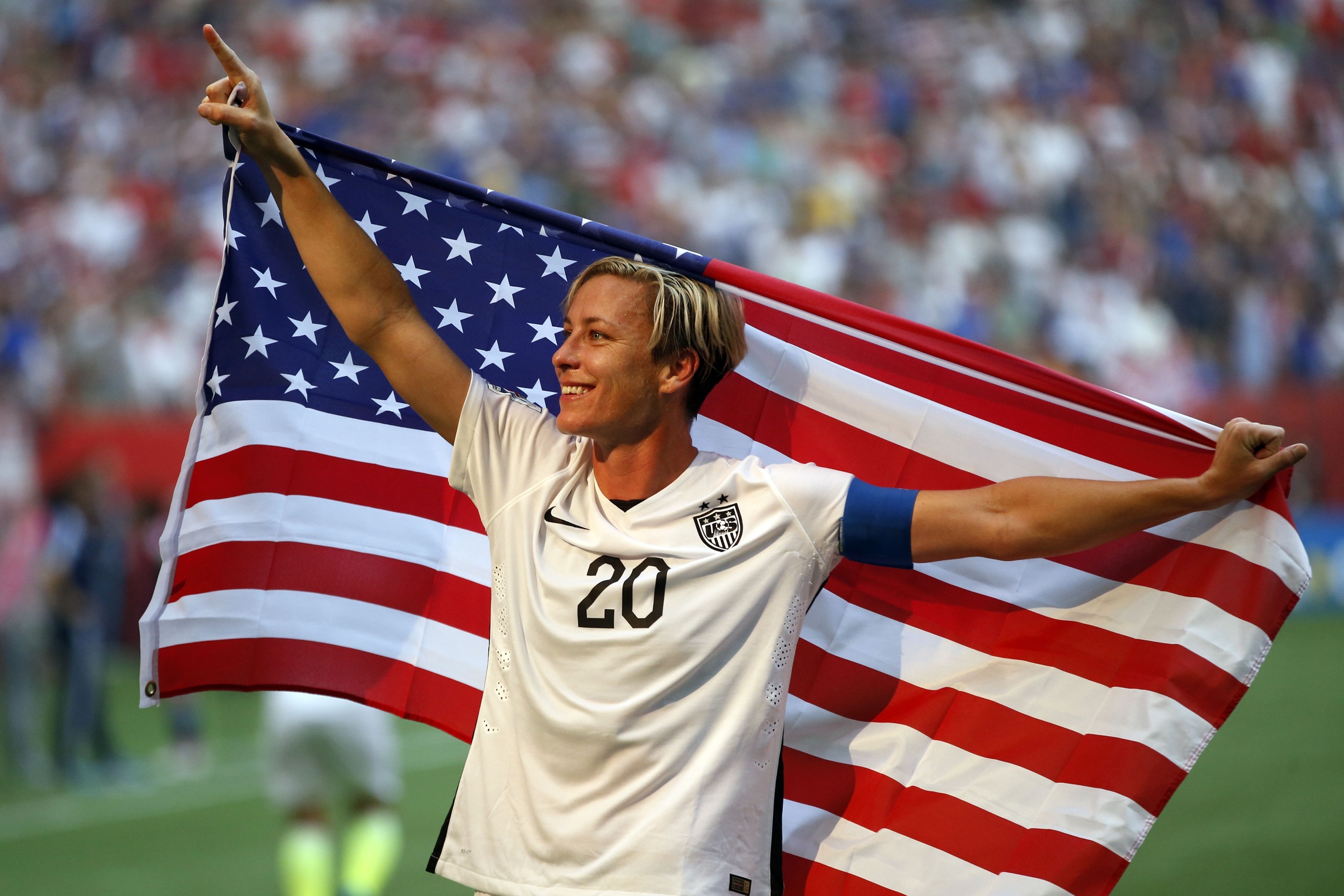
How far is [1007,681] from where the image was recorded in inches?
146

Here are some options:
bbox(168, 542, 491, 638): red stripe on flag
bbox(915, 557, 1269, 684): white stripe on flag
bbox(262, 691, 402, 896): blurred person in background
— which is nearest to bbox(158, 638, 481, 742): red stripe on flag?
bbox(168, 542, 491, 638): red stripe on flag

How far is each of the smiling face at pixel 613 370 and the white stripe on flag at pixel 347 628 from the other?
111cm

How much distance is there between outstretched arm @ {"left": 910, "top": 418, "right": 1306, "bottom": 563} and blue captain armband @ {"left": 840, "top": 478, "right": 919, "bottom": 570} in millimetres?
23

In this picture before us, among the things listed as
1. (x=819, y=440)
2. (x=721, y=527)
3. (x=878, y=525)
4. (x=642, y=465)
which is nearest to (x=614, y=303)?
(x=642, y=465)

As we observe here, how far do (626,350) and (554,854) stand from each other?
45.7 inches

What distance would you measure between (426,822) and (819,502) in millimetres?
6646

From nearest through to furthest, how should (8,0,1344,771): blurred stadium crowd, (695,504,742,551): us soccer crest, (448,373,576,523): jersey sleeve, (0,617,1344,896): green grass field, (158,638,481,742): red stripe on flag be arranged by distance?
(695,504,742,551): us soccer crest
(448,373,576,523): jersey sleeve
(158,638,481,742): red stripe on flag
(0,617,1344,896): green grass field
(8,0,1344,771): blurred stadium crowd

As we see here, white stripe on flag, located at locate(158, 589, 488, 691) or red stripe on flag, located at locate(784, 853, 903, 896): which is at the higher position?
white stripe on flag, located at locate(158, 589, 488, 691)

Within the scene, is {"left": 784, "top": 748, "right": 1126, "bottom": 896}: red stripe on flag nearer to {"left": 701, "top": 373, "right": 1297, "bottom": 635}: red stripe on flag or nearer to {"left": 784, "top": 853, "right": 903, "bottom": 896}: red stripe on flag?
{"left": 784, "top": 853, "right": 903, "bottom": 896}: red stripe on flag

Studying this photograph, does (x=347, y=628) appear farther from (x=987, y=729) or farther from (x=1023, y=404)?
(x=1023, y=404)

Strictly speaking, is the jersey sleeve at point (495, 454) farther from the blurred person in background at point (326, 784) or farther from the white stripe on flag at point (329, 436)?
the blurred person in background at point (326, 784)

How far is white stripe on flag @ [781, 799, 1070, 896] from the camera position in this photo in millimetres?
3625

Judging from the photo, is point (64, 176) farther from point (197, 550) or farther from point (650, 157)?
point (197, 550)

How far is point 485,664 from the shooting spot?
403cm
